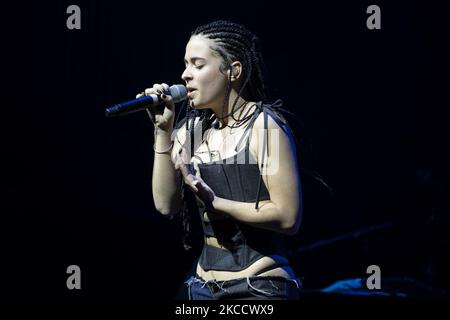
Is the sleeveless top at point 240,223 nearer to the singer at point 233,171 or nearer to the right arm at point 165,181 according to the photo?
the singer at point 233,171

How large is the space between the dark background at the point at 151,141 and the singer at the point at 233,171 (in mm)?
1480

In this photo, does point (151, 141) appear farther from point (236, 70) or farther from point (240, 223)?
point (240, 223)

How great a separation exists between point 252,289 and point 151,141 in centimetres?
229

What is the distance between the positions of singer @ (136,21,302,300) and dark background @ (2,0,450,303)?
4.85 ft

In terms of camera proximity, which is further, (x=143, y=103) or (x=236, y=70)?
(x=236, y=70)

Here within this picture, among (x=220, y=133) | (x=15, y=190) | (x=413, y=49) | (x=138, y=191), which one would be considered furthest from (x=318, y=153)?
(x=220, y=133)

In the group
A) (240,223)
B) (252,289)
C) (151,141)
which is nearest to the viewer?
(252,289)

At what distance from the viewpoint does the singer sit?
1.70 m

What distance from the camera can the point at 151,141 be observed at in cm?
385

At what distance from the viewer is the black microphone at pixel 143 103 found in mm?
1724

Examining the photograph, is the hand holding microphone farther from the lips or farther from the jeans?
the jeans

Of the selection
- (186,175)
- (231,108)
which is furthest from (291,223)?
(231,108)

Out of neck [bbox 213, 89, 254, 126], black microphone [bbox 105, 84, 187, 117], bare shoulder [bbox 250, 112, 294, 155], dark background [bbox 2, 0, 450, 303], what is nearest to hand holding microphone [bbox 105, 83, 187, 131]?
black microphone [bbox 105, 84, 187, 117]

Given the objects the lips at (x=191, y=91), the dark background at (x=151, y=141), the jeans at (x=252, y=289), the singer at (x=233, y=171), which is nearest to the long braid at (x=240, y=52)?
the singer at (x=233, y=171)
